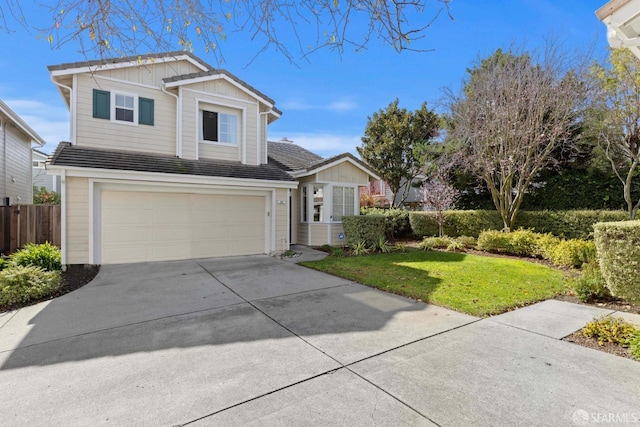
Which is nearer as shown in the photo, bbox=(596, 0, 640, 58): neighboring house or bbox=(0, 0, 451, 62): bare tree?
bbox=(0, 0, 451, 62): bare tree

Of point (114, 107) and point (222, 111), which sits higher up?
point (222, 111)

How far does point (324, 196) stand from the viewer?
1256 centimetres

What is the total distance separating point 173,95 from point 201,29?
7593mm

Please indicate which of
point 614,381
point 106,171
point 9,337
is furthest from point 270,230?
point 614,381

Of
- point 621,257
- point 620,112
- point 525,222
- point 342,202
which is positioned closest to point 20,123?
point 342,202

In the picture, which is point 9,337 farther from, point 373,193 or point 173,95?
point 373,193

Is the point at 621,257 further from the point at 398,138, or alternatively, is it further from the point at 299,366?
the point at 398,138

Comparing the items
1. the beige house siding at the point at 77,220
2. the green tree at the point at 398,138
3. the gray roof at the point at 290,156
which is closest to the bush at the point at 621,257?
the gray roof at the point at 290,156

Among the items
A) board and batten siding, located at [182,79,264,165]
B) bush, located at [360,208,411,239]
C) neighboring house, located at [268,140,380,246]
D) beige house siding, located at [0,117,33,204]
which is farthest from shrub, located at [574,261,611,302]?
beige house siding, located at [0,117,33,204]

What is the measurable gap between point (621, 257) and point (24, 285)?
33.1 feet

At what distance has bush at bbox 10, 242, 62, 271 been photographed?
292 inches

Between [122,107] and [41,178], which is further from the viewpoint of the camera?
[41,178]

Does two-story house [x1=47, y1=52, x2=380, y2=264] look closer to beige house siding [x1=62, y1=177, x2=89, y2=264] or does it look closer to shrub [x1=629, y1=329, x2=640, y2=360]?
beige house siding [x1=62, y1=177, x2=89, y2=264]

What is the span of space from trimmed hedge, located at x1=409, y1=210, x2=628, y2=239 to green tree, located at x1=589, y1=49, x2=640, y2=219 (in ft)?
3.76
